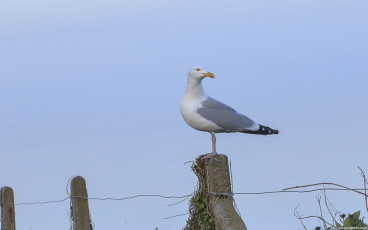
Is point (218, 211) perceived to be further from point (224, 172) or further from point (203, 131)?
point (203, 131)

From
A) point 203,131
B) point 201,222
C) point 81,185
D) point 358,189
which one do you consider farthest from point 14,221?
point 358,189

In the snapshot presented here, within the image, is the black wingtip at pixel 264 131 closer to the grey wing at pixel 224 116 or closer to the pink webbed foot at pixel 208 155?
the grey wing at pixel 224 116

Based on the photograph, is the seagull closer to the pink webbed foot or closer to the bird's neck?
the bird's neck

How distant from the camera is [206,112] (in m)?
8.93

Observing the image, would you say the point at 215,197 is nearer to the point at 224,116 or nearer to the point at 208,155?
the point at 208,155

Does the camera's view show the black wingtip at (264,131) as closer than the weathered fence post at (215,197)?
No

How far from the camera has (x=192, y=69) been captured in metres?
9.26

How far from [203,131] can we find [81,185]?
5.23 feet

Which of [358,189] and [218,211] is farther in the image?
[218,211]

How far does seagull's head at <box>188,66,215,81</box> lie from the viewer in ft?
29.8

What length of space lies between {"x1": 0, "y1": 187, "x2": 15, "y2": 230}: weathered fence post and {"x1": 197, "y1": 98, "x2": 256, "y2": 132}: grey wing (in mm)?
3129

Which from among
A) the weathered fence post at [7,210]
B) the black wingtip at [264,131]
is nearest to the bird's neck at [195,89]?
the black wingtip at [264,131]

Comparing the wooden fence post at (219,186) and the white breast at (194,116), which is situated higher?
the white breast at (194,116)

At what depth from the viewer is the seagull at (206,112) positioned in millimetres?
8945
